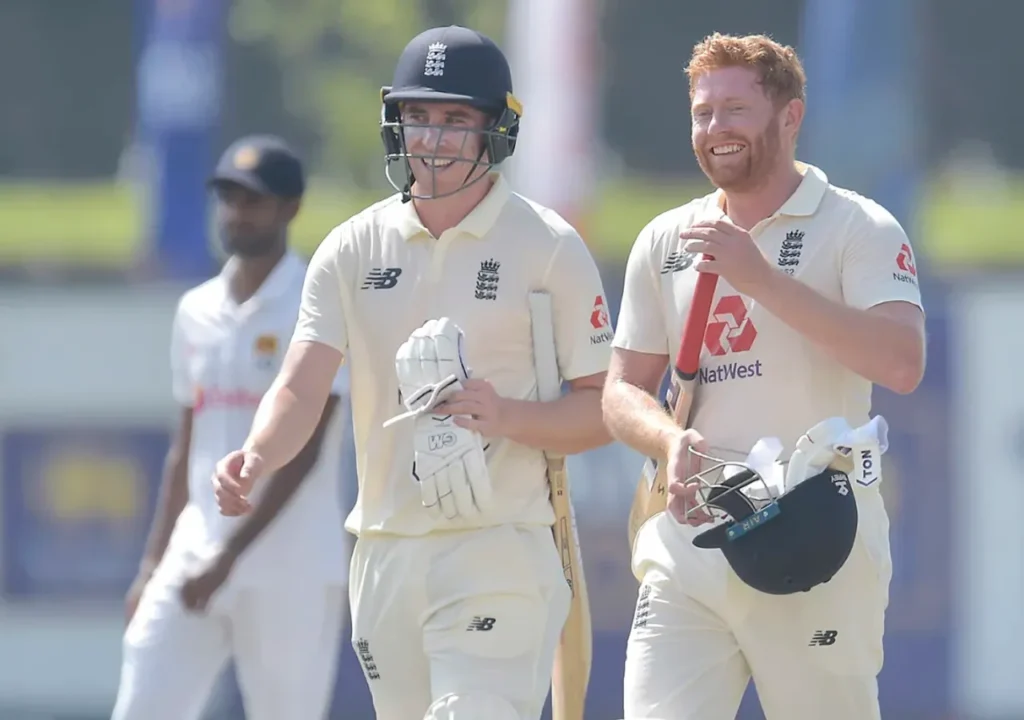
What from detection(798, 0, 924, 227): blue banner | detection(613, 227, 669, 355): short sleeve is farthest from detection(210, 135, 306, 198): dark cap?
detection(798, 0, 924, 227): blue banner

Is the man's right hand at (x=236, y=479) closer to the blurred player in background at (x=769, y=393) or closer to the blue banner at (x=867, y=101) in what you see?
the blurred player in background at (x=769, y=393)

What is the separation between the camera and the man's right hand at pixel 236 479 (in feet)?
14.9

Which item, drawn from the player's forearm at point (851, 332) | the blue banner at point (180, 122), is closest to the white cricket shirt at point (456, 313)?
the player's forearm at point (851, 332)

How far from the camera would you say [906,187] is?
9.81m

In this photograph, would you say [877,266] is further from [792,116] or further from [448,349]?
[448,349]

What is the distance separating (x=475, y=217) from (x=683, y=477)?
881 mm

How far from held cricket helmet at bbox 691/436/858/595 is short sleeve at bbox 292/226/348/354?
3.19 ft

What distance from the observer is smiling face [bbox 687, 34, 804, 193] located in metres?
4.25

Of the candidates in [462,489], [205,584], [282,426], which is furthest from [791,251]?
[205,584]

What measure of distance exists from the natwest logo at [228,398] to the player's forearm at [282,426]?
1.20 m

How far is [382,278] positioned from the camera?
4.64 m

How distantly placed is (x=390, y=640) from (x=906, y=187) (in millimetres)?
5835

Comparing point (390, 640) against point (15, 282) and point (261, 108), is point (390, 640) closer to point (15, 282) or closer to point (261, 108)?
point (15, 282)

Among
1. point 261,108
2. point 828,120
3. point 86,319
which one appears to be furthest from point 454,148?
point 261,108
